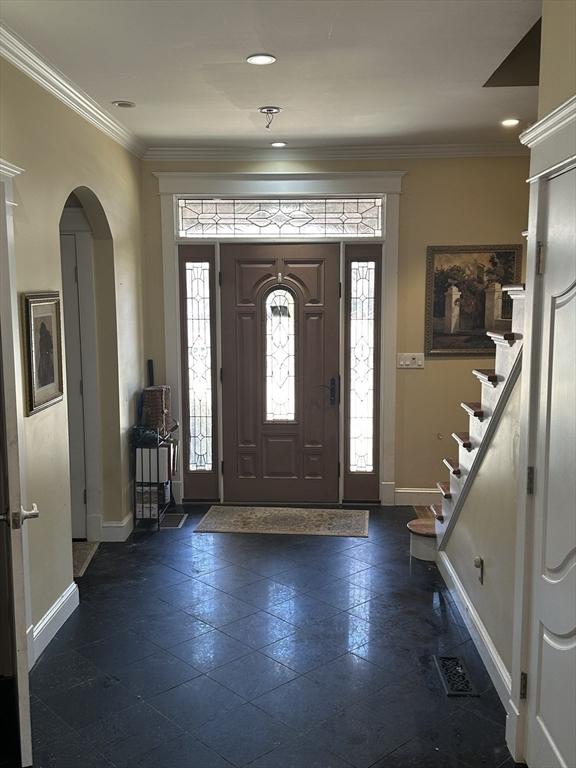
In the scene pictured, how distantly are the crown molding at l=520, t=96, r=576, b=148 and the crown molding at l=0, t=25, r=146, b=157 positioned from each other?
2.18 meters

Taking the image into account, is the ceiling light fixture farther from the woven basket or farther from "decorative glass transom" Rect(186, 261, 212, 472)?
the woven basket

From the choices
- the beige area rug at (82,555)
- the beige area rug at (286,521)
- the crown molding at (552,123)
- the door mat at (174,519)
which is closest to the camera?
the crown molding at (552,123)

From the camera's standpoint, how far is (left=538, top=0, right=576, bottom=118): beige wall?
216cm

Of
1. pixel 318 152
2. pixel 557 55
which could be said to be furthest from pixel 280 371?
pixel 557 55

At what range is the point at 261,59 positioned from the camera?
131 inches

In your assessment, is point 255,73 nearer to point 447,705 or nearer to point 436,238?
point 436,238

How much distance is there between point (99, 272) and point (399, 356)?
2.40 m

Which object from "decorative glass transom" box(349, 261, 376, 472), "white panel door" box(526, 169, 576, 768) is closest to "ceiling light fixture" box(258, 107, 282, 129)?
"decorative glass transom" box(349, 261, 376, 472)

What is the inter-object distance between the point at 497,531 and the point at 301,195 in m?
3.30

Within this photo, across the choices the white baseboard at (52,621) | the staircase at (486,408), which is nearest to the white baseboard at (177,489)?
the white baseboard at (52,621)

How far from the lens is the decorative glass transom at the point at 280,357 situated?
18.5 ft

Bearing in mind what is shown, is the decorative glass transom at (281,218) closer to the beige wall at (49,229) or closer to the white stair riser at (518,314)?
the beige wall at (49,229)

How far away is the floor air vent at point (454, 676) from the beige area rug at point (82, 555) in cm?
228

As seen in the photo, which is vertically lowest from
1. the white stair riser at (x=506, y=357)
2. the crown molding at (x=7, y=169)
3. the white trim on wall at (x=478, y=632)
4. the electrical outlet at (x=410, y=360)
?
the white trim on wall at (x=478, y=632)
